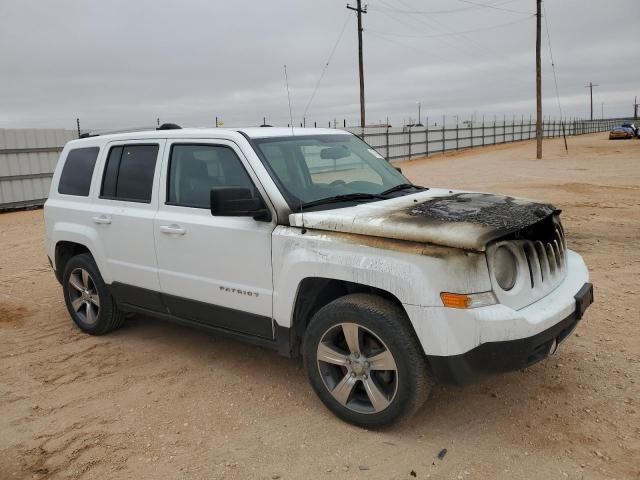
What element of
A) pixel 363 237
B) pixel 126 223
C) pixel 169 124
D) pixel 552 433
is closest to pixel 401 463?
pixel 552 433

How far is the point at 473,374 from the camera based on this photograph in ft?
10.3

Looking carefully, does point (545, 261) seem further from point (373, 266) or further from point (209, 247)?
point (209, 247)

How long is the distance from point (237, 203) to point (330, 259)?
0.70 metres

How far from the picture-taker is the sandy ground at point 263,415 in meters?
3.17

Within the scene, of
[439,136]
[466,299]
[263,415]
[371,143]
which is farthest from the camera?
[439,136]

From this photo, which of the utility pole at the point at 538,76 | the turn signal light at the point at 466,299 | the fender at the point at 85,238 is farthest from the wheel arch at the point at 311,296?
the utility pole at the point at 538,76

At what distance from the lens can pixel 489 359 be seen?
3.08 metres

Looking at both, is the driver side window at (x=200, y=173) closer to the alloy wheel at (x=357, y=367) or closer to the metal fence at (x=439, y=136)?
the alloy wheel at (x=357, y=367)

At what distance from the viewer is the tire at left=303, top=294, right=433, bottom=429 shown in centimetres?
324

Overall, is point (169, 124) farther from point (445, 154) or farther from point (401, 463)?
point (445, 154)

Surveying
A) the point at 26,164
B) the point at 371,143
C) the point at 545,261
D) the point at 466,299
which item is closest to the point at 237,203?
the point at 466,299

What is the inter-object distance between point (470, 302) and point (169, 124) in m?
3.16

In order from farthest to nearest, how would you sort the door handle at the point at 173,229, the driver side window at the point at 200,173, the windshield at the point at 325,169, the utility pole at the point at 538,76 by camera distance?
the utility pole at the point at 538,76 < the door handle at the point at 173,229 < the driver side window at the point at 200,173 < the windshield at the point at 325,169

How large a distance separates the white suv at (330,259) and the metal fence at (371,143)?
12.7 m
